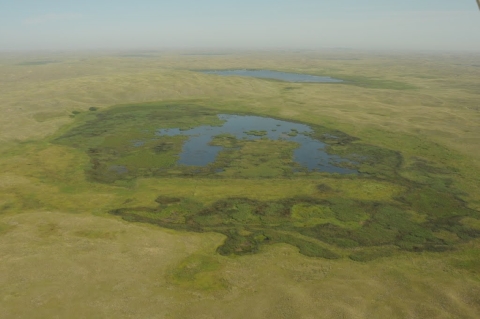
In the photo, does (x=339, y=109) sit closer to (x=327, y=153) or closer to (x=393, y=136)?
(x=393, y=136)

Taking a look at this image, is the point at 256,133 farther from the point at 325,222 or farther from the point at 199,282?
the point at 199,282

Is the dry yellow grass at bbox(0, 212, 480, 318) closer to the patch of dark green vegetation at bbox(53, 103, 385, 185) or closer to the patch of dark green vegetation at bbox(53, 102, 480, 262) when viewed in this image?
the patch of dark green vegetation at bbox(53, 102, 480, 262)

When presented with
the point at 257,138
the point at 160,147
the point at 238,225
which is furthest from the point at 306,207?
the point at 160,147

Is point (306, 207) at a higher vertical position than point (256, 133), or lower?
lower

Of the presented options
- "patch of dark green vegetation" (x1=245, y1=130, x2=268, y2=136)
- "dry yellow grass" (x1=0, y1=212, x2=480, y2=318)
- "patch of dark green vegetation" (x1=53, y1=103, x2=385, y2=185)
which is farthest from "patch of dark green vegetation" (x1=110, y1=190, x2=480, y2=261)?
"patch of dark green vegetation" (x1=245, y1=130, x2=268, y2=136)

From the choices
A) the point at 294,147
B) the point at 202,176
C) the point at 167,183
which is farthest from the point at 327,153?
the point at 167,183
